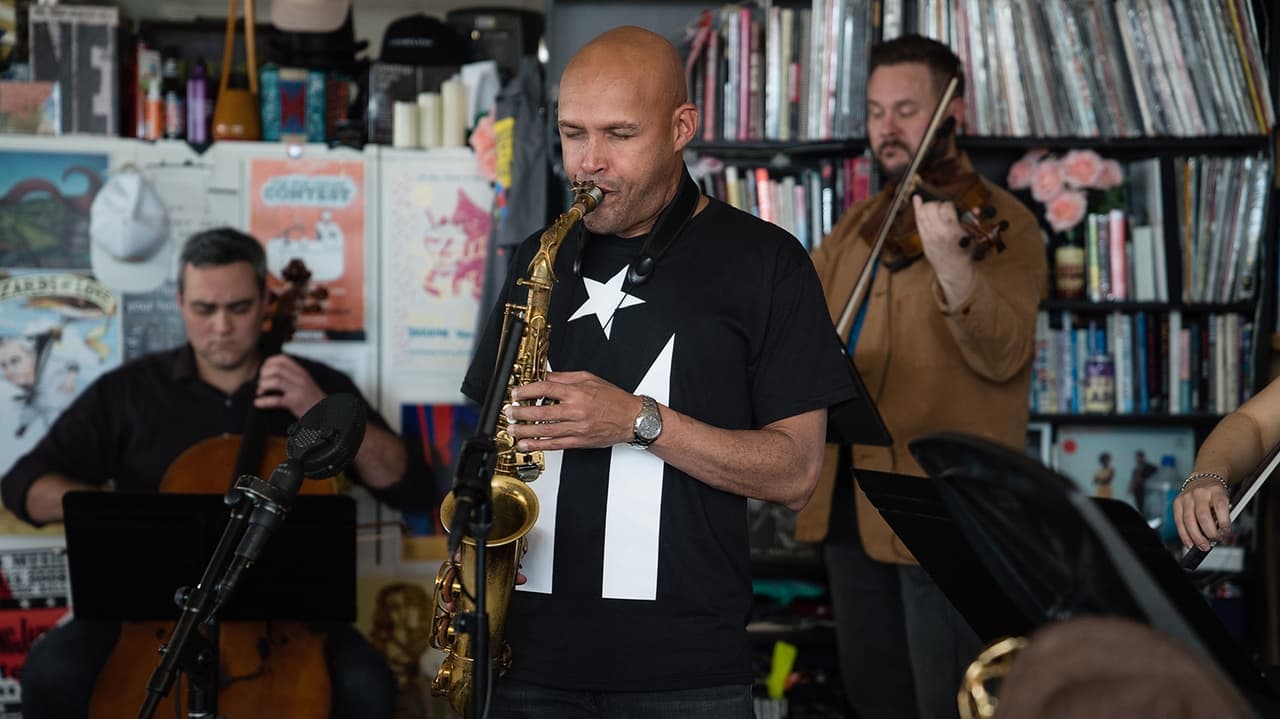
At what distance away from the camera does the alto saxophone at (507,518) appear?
1.80 meters

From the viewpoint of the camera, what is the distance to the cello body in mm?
2801

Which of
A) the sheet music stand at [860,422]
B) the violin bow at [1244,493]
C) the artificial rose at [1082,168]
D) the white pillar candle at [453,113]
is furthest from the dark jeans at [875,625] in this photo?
the white pillar candle at [453,113]

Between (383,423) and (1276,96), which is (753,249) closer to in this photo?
(383,423)

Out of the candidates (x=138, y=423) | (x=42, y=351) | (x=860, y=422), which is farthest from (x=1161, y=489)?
(x=42, y=351)

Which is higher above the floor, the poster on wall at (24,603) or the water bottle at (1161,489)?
the water bottle at (1161,489)

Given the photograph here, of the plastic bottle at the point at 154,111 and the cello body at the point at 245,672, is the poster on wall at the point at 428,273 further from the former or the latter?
the cello body at the point at 245,672

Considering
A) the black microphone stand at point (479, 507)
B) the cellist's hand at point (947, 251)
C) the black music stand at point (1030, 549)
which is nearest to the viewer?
the black music stand at point (1030, 549)

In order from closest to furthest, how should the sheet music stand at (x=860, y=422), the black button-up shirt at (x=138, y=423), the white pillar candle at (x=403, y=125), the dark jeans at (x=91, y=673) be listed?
1. the sheet music stand at (x=860, y=422)
2. the dark jeans at (x=91, y=673)
3. the black button-up shirt at (x=138, y=423)
4. the white pillar candle at (x=403, y=125)

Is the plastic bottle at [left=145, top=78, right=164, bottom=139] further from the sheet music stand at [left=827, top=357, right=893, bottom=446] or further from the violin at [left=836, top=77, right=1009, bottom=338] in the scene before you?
the sheet music stand at [left=827, top=357, right=893, bottom=446]

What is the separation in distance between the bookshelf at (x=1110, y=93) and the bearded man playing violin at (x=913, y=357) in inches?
21.0

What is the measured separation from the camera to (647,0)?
393 cm

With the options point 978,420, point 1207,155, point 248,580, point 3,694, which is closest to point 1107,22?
point 1207,155

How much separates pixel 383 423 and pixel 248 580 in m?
1.12

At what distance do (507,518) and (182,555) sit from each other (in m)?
1.20
